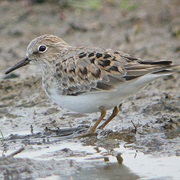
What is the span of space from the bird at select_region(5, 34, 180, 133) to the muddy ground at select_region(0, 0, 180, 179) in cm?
57

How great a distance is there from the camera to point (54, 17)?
13.6 metres

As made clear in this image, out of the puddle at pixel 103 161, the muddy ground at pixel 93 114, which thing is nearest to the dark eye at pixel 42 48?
the muddy ground at pixel 93 114

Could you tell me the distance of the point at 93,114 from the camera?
920cm

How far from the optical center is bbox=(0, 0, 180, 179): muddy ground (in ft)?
22.9

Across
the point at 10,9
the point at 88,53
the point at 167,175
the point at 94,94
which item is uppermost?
the point at 10,9

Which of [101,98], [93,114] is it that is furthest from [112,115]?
[93,114]

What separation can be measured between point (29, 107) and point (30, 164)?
9.31 ft

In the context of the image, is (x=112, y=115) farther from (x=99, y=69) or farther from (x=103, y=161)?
(x=103, y=161)

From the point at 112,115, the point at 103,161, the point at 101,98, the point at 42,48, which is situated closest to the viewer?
the point at 103,161

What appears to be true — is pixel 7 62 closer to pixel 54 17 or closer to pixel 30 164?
pixel 54 17

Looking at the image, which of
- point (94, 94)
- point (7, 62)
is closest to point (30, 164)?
point (94, 94)

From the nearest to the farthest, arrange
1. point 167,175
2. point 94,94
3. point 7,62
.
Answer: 1. point 167,175
2. point 94,94
3. point 7,62

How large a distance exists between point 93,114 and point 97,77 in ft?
5.10

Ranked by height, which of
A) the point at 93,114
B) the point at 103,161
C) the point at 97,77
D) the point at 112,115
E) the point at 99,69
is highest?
the point at 99,69
